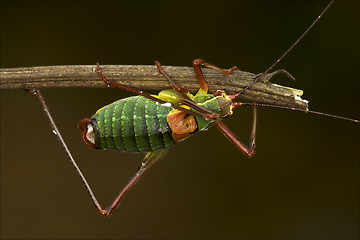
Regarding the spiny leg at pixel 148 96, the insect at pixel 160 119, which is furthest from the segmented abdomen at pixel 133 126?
the spiny leg at pixel 148 96

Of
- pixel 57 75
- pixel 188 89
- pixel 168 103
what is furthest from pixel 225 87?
pixel 57 75

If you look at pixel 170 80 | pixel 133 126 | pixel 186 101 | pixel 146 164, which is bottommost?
pixel 146 164

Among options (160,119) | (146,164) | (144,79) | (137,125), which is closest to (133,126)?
(137,125)

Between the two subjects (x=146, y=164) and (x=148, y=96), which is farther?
(x=146, y=164)

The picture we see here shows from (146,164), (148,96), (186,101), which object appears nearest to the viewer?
(148,96)

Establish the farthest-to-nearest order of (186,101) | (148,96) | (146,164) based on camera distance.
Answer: (146,164) → (186,101) → (148,96)

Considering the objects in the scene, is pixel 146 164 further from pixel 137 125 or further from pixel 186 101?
pixel 186 101

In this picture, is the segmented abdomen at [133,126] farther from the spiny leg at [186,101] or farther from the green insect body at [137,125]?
the spiny leg at [186,101]

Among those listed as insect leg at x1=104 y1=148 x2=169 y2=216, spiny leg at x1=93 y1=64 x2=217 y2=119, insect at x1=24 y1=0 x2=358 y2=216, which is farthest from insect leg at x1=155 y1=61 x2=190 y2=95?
insect leg at x1=104 y1=148 x2=169 y2=216
